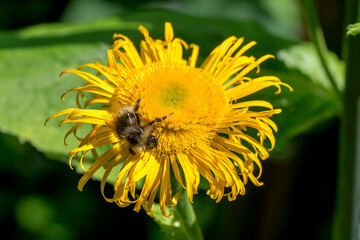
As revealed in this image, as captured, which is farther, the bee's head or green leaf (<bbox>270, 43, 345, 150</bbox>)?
green leaf (<bbox>270, 43, 345, 150</bbox>)

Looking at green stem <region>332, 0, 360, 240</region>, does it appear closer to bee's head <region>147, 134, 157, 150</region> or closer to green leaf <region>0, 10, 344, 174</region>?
green leaf <region>0, 10, 344, 174</region>

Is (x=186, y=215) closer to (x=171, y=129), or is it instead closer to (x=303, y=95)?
(x=171, y=129)

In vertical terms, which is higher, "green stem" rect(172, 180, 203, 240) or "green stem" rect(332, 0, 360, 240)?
"green stem" rect(332, 0, 360, 240)

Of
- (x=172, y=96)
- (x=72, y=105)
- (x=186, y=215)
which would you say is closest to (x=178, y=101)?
(x=172, y=96)

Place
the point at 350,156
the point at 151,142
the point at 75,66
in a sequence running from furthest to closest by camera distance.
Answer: the point at 75,66 < the point at 350,156 < the point at 151,142

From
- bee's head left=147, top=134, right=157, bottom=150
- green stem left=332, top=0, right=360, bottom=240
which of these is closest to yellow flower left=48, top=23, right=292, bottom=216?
bee's head left=147, top=134, right=157, bottom=150

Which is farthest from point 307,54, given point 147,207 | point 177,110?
point 147,207

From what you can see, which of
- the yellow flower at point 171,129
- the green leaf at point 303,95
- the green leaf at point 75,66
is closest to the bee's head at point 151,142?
the yellow flower at point 171,129
